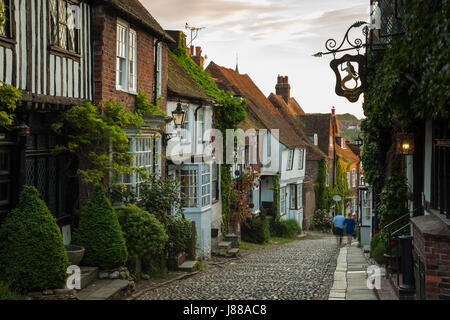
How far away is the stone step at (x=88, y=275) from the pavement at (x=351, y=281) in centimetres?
452

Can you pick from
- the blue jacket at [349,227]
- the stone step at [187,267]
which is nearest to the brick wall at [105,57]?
the stone step at [187,267]

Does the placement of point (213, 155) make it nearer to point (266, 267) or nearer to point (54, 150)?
point (266, 267)

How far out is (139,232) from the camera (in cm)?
1106

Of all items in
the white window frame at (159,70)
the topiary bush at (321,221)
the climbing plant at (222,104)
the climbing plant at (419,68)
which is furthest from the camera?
the topiary bush at (321,221)

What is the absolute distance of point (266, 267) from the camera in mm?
15305

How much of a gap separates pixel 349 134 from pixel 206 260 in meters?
78.9

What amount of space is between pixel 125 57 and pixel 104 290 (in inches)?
236

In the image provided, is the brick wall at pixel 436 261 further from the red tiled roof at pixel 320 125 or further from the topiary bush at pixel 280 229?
the red tiled roof at pixel 320 125

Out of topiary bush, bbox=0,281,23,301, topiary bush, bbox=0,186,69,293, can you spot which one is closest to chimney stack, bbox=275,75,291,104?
topiary bush, bbox=0,186,69,293

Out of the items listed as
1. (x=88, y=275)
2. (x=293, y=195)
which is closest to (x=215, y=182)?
(x=88, y=275)

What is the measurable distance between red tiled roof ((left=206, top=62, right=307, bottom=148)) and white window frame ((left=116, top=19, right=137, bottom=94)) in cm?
1602

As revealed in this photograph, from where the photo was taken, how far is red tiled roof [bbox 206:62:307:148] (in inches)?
1182

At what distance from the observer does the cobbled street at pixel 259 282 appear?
10.4 m

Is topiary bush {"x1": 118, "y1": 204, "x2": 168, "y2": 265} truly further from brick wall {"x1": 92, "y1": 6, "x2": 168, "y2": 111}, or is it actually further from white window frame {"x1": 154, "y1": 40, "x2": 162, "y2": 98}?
white window frame {"x1": 154, "y1": 40, "x2": 162, "y2": 98}
